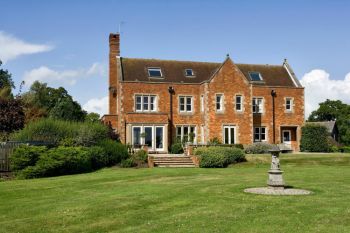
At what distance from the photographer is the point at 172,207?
14242 millimetres

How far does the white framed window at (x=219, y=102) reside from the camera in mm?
43531

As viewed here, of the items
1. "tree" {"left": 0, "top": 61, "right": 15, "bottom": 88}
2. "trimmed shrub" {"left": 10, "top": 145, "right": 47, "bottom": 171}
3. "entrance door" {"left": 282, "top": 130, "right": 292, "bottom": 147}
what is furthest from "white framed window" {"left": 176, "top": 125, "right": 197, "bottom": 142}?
"tree" {"left": 0, "top": 61, "right": 15, "bottom": 88}

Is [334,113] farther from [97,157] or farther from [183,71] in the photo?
[97,157]

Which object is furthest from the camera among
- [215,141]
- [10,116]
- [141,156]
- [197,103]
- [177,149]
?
[197,103]

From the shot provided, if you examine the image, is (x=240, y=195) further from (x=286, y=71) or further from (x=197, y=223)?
(x=286, y=71)

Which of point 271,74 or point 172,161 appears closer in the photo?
point 172,161

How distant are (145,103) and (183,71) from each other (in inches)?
229

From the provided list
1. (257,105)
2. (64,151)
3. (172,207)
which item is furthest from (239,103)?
(172,207)

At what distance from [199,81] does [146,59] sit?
236 inches

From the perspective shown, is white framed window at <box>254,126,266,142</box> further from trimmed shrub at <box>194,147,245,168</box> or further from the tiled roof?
trimmed shrub at <box>194,147,245,168</box>

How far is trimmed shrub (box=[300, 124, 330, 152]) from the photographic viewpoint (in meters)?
45.0

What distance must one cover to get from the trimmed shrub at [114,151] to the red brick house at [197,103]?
715 centimetres

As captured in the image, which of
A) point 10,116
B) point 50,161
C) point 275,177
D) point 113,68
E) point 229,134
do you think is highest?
point 113,68

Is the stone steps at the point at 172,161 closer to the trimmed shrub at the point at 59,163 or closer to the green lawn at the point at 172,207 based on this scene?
the trimmed shrub at the point at 59,163
